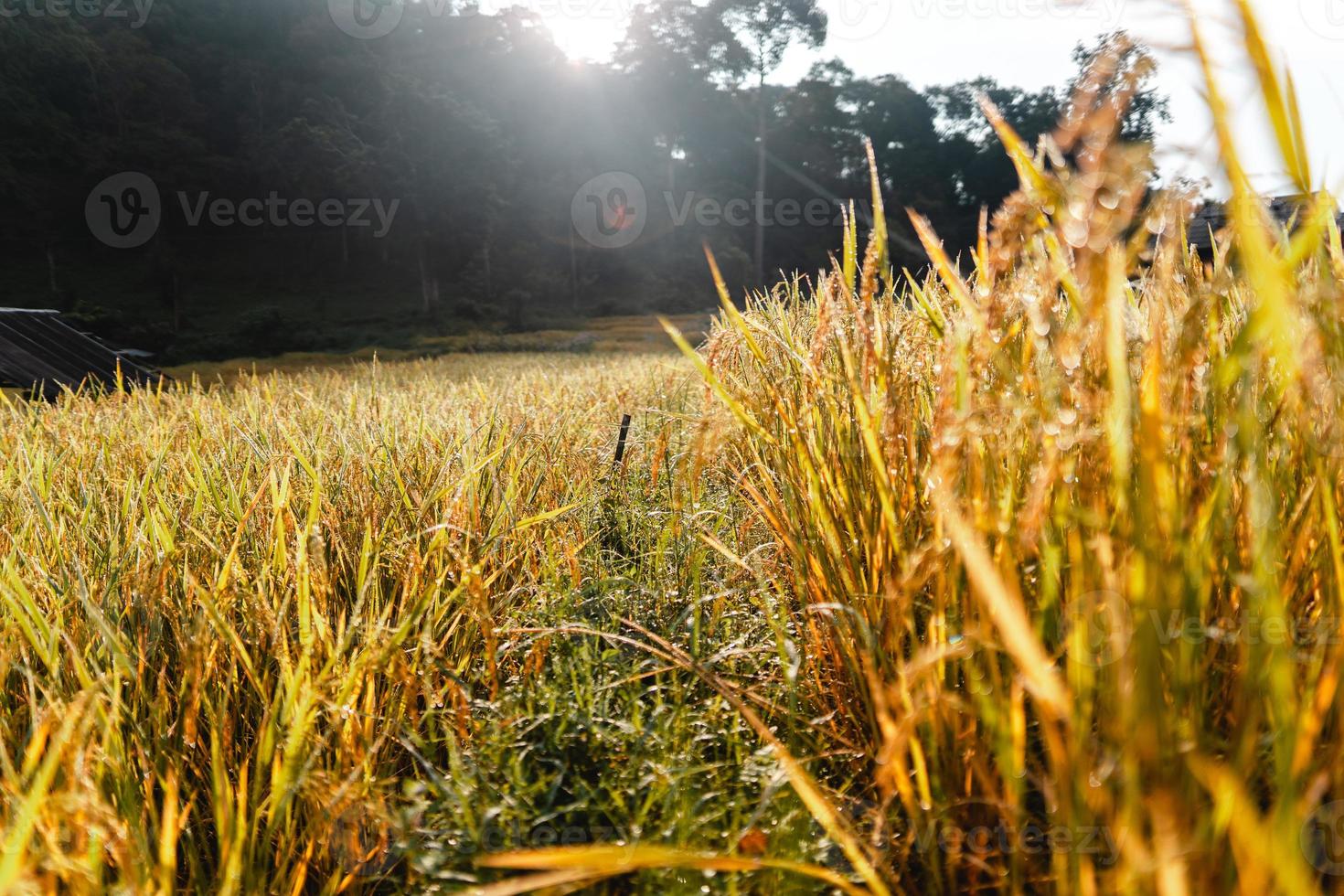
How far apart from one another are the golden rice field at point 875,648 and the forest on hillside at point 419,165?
22.8 metres

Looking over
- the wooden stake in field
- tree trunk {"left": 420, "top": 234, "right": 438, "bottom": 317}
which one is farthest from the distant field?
the wooden stake in field

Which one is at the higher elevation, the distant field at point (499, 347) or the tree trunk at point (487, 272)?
the tree trunk at point (487, 272)

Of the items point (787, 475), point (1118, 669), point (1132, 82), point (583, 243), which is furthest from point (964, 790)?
point (583, 243)

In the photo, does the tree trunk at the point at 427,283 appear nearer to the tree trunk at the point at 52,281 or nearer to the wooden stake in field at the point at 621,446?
the tree trunk at the point at 52,281

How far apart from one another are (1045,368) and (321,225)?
36627mm

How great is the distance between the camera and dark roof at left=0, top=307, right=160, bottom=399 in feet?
17.3

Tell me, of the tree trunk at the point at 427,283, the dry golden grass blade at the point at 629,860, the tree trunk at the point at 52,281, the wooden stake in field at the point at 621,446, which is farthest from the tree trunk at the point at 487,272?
the dry golden grass blade at the point at 629,860

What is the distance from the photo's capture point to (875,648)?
95 centimetres

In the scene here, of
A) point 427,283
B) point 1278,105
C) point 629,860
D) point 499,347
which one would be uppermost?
point 427,283

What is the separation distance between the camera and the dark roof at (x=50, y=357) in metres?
5.29

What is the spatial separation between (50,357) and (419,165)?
25220mm

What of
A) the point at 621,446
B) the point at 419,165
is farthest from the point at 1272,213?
the point at 419,165

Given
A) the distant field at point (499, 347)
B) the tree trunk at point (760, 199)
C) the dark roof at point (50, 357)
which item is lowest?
the dark roof at point (50, 357)

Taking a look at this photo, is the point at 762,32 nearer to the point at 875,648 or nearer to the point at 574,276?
the point at 574,276
